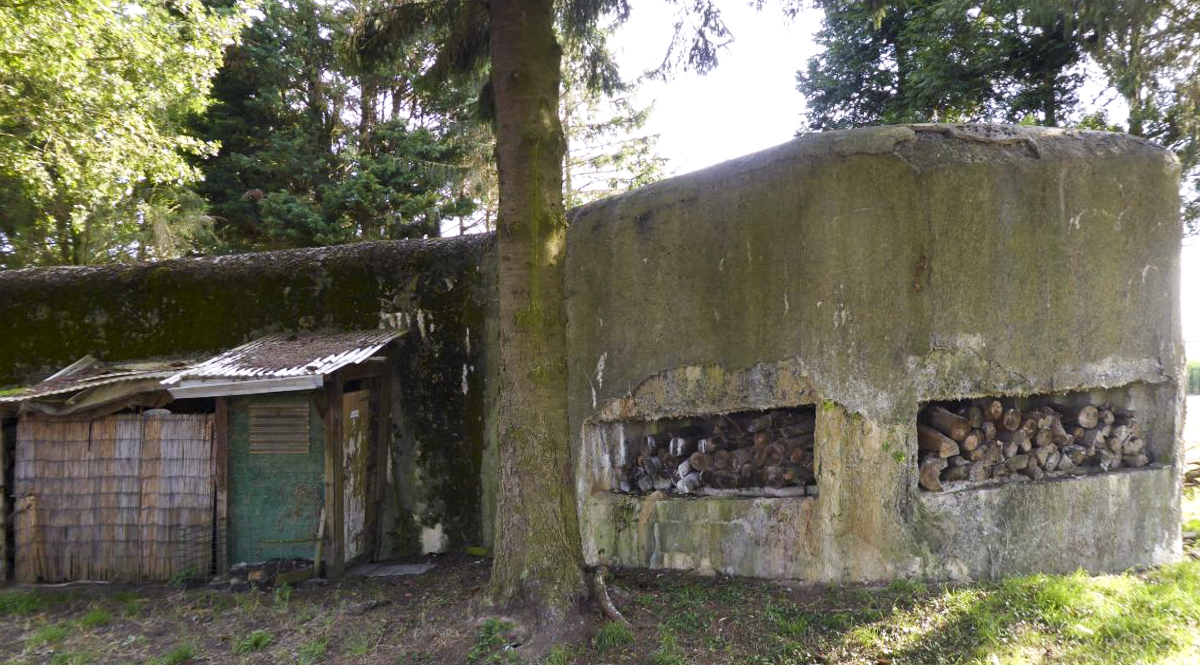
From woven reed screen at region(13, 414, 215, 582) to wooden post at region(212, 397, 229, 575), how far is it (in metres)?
0.07

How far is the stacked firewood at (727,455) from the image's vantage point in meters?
5.22

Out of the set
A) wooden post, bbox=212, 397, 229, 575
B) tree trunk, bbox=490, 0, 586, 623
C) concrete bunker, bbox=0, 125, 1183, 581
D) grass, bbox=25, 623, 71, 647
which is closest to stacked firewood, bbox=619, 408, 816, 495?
concrete bunker, bbox=0, 125, 1183, 581

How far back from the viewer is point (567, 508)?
4480 mm

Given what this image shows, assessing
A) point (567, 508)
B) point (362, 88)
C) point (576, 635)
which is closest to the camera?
point (576, 635)

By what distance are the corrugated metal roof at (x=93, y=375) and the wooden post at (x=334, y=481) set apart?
1483 mm

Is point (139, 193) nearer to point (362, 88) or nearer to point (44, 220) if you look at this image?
point (44, 220)

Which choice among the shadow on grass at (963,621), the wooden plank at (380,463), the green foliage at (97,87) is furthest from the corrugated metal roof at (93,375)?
the shadow on grass at (963,621)

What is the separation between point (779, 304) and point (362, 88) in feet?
45.7

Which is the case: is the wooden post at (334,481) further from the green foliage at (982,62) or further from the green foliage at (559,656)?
the green foliage at (982,62)

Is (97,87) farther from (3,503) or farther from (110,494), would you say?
(110,494)

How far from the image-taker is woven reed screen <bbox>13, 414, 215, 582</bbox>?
20.1 ft

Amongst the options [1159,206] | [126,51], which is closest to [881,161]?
[1159,206]

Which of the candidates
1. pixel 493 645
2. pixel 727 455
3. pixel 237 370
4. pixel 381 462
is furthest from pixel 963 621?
pixel 237 370

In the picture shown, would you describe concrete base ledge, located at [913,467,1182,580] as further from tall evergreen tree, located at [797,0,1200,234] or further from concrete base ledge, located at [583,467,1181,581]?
tall evergreen tree, located at [797,0,1200,234]
